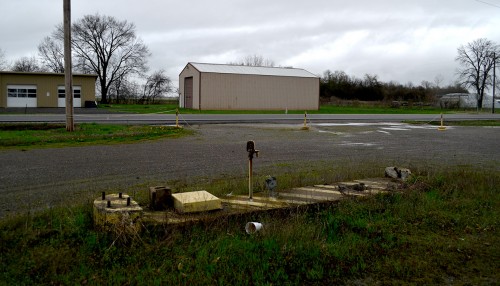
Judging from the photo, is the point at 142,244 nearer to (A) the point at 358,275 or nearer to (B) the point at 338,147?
(A) the point at 358,275

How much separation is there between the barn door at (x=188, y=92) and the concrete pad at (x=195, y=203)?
43.9 m

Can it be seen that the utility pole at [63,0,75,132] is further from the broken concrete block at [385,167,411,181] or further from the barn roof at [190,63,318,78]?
the barn roof at [190,63,318,78]

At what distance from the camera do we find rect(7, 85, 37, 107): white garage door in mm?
47594

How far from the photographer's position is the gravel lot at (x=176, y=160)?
24.4 ft

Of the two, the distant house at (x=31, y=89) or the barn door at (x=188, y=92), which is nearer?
the distant house at (x=31, y=89)

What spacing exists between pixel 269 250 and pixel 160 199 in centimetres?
167

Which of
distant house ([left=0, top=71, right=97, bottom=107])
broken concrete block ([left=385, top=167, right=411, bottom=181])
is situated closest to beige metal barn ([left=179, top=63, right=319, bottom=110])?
distant house ([left=0, top=71, right=97, bottom=107])

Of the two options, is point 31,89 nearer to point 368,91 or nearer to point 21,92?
point 21,92

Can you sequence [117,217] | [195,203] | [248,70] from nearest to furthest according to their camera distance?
1. [117,217]
2. [195,203]
3. [248,70]

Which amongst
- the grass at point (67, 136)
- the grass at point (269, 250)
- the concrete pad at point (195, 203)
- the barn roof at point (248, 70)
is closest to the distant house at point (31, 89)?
the barn roof at point (248, 70)

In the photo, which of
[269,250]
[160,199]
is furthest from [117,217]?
[269,250]

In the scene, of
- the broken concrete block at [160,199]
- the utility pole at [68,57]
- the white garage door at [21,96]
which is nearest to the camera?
the broken concrete block at [160,199]

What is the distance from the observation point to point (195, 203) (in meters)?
5.33

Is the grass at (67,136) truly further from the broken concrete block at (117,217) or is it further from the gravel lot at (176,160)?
the broken concrete block at (117,217)
